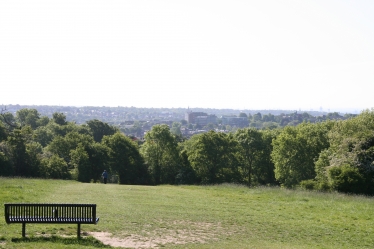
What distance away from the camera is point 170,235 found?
55.3 ft

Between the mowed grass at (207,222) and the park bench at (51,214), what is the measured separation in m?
0.60

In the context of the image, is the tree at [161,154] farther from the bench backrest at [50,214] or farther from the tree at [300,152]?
the bench backrest at [50,214]

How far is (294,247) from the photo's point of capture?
16.0 meters

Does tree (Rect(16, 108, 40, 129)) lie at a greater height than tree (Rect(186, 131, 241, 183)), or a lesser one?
greater

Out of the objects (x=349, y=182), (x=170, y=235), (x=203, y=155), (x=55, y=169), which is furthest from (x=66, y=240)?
(x=203, y=155)

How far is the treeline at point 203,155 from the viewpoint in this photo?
5122 centimetres

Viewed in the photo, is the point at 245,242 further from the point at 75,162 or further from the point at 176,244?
the point at 75,162

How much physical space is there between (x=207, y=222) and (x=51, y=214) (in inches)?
307

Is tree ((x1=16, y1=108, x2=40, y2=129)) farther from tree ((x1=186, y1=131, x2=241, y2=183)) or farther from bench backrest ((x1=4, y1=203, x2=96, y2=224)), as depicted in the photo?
bench backrest ((x1=4, y1=203, x2=96, y2=224))

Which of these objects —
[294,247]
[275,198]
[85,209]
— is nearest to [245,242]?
[294,247]

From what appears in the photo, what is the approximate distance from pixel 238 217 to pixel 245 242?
4920 mm

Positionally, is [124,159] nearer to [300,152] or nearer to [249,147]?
[249,147]

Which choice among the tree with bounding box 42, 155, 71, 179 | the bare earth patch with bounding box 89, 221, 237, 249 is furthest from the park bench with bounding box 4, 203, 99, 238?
the tree with bounding box 42, 155, 71, 179

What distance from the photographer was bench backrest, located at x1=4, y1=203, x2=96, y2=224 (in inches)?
581
